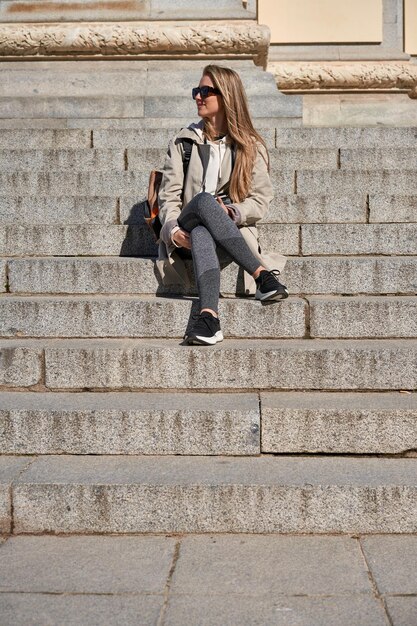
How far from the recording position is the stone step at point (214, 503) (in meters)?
3.22

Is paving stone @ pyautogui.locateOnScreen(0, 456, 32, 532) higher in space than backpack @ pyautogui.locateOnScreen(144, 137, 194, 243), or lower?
lower

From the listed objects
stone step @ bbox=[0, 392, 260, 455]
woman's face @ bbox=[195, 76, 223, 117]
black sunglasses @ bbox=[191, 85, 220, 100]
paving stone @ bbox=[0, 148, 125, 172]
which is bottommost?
stone step @ bbox=[0, 392, 260, 455]

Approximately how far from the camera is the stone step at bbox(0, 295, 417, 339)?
4.22 m

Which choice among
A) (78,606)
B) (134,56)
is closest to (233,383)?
(78,606)

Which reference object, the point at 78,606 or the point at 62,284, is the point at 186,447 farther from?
the point at 62,284

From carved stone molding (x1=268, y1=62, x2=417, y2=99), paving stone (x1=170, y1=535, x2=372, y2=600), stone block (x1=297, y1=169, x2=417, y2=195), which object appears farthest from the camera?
carved stone molding (x1=268, y1=62, x2=417, y2=99)

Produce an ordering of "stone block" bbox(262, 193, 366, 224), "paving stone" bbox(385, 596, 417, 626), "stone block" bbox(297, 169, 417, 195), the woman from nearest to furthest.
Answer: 1. "paving stone" bbox(385, 596, 417, 626)
2. the woman
3. "stone block" bbox(262, 193, 366, 224)
4. "stone block" bbox(297, 169, 417, 195)

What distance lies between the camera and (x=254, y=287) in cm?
452

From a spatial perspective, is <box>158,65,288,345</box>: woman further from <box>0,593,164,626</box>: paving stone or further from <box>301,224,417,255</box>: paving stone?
<box>0,593,164,626</box>: paving stone

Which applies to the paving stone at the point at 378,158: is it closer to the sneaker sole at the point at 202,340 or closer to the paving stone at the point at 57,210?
the paving stone at the point at 57,210

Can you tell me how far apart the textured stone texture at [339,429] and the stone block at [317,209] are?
208 cm

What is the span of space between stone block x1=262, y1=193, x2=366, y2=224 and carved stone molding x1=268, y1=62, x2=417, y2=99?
166 inches

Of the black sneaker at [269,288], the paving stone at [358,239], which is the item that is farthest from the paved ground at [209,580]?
the paving stone at [358,239]

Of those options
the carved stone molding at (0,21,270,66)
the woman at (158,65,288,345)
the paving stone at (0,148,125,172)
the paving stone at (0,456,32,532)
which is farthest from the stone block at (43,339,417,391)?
the carved stone molding at (0,21,270,66)
